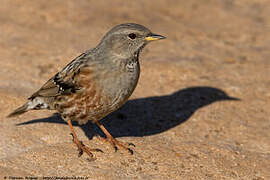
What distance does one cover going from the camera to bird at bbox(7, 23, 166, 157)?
6992 mm

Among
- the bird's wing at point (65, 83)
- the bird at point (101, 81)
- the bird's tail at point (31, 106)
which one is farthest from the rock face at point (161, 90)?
the bird's wing at point (65, 83)

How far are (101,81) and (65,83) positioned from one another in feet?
2.46

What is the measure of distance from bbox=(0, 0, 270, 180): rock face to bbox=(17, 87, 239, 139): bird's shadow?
0.07 ft

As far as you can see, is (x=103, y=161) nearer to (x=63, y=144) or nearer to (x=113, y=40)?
(x=63, y=144)

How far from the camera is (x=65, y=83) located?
24.1 feet

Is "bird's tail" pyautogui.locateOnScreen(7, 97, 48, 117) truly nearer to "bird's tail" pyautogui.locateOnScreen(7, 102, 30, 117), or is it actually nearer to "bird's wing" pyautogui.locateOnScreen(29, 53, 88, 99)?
"bird's tail" pyautogui.locateOnScreen(7, 102, 30, 117)

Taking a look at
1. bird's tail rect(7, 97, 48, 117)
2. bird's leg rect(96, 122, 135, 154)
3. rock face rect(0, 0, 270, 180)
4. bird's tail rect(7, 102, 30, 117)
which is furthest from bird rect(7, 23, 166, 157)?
rock face rect(0, 0, 270, 180)

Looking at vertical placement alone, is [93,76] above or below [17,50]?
above

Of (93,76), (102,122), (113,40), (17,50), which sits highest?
(113,40)

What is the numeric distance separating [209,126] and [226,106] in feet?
3.39

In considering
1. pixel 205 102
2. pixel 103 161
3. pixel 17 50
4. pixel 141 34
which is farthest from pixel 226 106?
pixel 17 50

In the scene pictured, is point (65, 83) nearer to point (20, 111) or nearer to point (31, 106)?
point (31, 106)

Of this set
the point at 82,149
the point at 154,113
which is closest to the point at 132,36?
the point at 82,149

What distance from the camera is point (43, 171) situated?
20.9 ft
